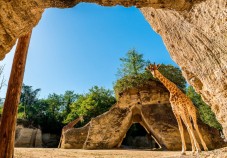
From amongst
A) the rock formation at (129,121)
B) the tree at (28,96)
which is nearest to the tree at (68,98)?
the tree at (28,96)

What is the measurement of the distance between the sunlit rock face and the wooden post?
4.13 m

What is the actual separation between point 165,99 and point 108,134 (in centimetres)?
403

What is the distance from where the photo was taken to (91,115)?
22953mm

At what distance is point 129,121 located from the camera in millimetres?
12477

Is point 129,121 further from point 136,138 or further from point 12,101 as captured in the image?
point 136,138

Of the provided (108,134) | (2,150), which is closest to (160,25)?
(2,150)

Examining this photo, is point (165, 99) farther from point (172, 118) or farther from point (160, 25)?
point (160, 25)

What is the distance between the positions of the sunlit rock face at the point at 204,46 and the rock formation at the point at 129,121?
5.76 meters

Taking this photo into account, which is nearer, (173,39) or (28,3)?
(28,3)

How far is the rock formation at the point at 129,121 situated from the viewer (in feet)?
36.3

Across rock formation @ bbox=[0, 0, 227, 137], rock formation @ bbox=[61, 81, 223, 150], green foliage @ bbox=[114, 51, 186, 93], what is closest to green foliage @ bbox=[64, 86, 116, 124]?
green foliage @ bbox=[114, 51, 186, 93]

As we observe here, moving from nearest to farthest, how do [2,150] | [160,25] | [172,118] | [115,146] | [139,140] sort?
[2,150] < [160,25] < [172,118] < [115,146] < [139,140]

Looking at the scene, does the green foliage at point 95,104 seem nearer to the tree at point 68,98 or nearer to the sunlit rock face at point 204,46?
the tree at point 68,98

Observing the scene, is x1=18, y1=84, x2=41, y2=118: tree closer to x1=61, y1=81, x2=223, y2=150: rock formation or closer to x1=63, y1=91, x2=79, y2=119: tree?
x1=63, y1=91, x2=79, y2=119: tree
